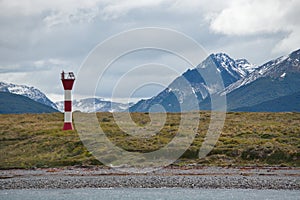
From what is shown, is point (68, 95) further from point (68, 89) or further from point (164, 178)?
point (164, 178)

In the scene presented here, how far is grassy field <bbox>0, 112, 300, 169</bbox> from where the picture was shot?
42594 mm

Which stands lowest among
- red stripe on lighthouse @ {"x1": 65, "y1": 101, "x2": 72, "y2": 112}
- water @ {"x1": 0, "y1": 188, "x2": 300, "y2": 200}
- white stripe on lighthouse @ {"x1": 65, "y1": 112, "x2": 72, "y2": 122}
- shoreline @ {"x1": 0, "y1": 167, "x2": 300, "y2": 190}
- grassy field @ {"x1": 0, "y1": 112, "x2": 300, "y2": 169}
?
water @ {"x1": 0, "y1": 188, "x2": 300, "y2": 200}

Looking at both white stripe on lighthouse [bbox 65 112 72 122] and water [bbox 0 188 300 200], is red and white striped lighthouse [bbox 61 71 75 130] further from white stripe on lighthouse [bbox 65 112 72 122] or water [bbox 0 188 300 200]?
water [bbox 0 188 300 200]

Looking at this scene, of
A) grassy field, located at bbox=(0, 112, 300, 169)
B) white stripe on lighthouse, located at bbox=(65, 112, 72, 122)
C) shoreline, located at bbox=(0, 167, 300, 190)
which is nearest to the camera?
shoreline, located at bbox=(0, 167, 300, 190)

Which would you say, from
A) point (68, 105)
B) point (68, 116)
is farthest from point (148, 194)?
point (68, 116)

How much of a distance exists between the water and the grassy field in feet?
Answer: 38.8

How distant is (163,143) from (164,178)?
13.7 m

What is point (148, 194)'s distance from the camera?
29062 millimetres

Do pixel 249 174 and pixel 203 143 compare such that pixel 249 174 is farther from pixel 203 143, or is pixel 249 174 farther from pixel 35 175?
pixel 35 175

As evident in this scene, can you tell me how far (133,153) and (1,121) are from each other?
2641 centimetres

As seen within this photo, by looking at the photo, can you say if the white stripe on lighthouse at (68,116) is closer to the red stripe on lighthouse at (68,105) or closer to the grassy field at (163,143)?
the red stripe on lighthouse at (68,105)

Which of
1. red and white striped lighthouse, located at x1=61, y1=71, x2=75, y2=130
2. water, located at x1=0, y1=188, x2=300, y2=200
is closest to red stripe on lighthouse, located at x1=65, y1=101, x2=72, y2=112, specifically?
red and white striped lighthouse, located at x1=61, y1=71, x2=75, y2=130

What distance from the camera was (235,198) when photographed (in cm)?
2684

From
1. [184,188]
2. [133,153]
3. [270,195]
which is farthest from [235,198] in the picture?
[133,153]
